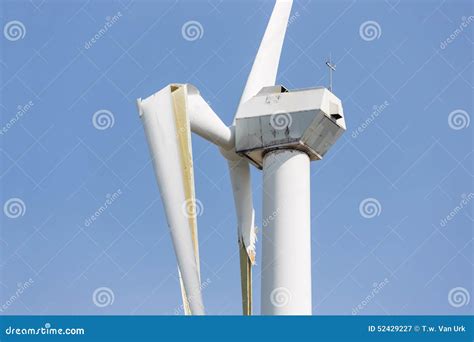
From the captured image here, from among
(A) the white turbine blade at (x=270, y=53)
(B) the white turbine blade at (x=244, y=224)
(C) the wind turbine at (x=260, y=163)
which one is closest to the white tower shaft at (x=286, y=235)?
(C) the wind turbine at (x=260, y=163)

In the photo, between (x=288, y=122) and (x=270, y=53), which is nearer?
(x=288, y=122)

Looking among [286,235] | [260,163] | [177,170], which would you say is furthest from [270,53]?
[286,235]

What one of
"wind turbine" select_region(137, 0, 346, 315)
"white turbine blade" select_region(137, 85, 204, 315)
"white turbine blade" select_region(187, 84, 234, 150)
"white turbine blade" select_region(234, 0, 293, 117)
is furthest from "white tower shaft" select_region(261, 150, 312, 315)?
"white turbine blade" select_region(234, 0, 293, 117)

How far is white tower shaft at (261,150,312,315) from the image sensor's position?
89.1 ft

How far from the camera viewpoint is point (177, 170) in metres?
27.3

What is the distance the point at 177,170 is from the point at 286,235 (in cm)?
351

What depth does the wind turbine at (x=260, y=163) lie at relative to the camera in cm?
2700

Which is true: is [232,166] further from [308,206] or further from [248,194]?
[308,206]

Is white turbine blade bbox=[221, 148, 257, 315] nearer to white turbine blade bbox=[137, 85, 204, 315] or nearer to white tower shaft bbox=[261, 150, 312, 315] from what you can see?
white tower shaft bbox=[261, 150, 312, 315]

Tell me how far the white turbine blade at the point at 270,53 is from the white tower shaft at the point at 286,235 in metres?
2.96

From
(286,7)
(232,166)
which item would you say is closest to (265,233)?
(232,166)

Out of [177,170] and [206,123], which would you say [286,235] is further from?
[206,123]

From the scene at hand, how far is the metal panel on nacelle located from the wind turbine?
29mm

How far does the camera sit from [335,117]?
97.5 ft
